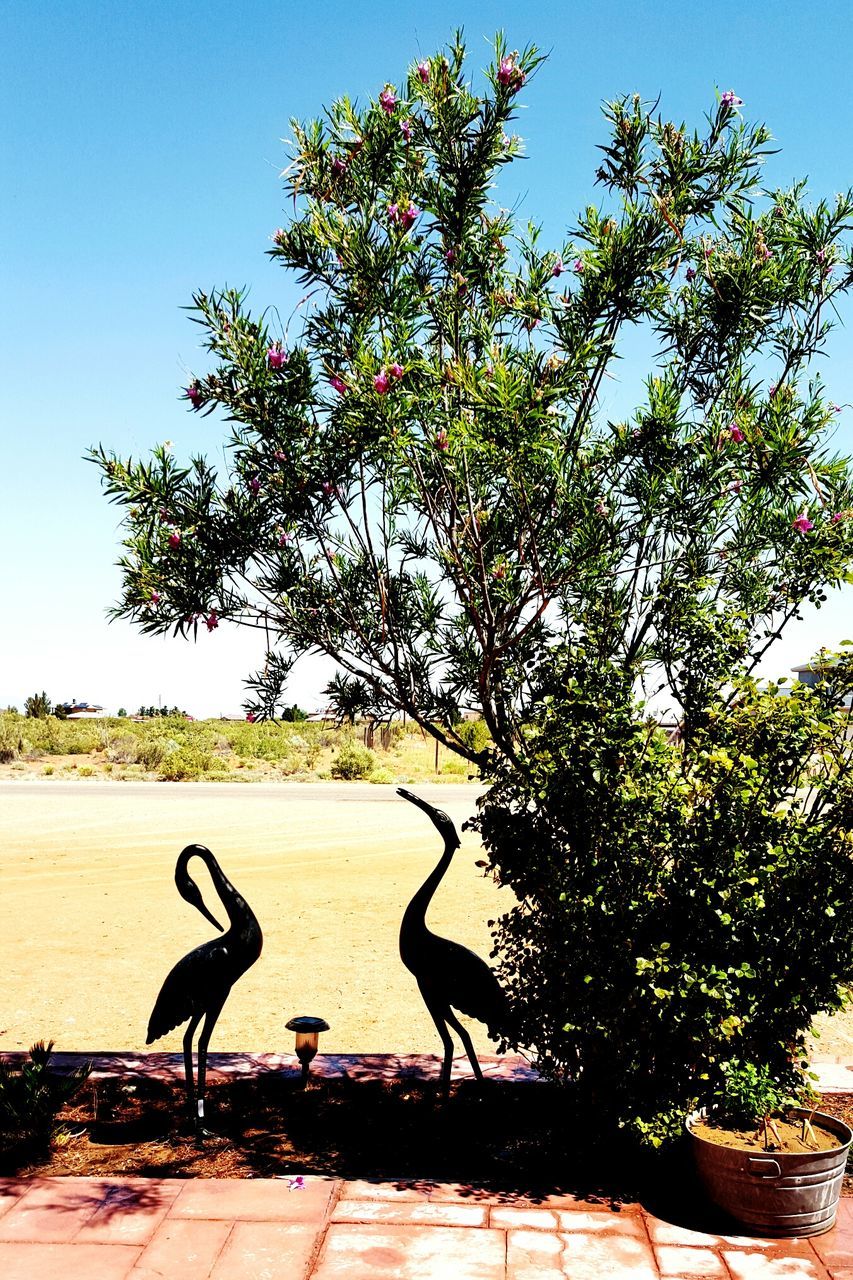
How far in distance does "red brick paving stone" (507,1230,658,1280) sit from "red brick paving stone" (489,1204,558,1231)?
56 mm

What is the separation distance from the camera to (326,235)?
5.11 metres

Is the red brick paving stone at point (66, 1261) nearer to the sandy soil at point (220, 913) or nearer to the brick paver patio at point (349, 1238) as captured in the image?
the brick paver patio at point (349, 1238)

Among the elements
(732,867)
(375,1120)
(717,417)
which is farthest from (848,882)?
(375,1120)

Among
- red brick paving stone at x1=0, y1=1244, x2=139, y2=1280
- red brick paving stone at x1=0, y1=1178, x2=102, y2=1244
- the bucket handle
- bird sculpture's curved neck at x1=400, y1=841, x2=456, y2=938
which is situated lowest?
red brick paving stone at x1=0, y1=1244, x2=139, y2=1280

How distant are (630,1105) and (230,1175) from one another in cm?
181

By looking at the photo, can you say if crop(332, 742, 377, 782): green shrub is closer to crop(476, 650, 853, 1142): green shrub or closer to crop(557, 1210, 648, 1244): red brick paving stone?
crop(476, 650, 853, 1142): green shrub

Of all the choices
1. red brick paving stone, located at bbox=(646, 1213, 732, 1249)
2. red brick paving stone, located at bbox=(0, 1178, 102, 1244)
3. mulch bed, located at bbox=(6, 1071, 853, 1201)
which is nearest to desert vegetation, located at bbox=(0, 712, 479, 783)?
mulch bed, located at bbox=(6, 1071, 853, 1201)

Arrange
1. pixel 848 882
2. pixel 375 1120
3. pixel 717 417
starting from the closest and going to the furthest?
1. pixel 848 882
2. pixel 717 417
3. pixel 375 1120

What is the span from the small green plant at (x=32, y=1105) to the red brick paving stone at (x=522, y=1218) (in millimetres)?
2204

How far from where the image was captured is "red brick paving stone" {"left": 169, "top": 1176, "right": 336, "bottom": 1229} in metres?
4.46

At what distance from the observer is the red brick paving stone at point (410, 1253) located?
404cm

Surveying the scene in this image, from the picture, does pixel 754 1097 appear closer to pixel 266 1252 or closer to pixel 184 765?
pixel 266 1252

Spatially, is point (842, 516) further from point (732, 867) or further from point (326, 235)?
point (326, 235)

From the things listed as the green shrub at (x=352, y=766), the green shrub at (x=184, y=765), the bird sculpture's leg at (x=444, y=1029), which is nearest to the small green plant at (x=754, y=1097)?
the bird sculpture's leg at (x=444, y=1029)
